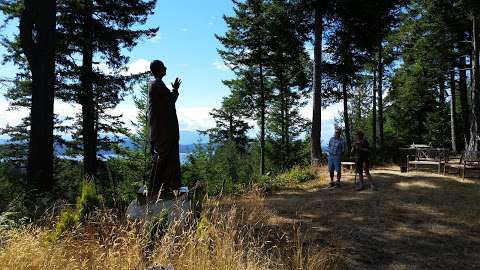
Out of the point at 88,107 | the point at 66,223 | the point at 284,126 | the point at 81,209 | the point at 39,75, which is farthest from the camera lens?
the point at 284,126

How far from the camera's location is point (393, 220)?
30.2 ft

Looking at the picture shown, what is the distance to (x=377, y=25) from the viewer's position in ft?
59.5

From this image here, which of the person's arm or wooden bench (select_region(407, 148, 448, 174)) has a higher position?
the person's arm

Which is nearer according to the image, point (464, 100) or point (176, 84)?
point (176, 84)

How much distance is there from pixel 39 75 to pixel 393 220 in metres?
10.2

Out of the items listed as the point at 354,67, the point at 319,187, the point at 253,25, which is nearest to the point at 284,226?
the point at 319,187

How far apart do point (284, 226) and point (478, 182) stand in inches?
334

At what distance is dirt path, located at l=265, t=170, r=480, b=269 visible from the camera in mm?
6891

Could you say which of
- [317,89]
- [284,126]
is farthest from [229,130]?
[317,89]

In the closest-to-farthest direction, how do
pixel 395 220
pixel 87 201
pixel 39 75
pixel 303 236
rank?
pixel 87 201, pixel 303 236, pixel 395 220, pixel 39 75

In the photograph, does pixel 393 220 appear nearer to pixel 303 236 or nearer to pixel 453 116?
pixel 303 236

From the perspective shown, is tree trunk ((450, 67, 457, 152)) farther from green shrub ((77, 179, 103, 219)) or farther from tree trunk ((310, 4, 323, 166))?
green shrub ((77, 179, 103, 219))

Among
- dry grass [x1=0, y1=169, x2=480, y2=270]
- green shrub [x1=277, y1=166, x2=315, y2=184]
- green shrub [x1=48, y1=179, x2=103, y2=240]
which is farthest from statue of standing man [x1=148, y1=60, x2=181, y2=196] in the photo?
green shrub [x1=277, y1=166, x2=315, y2=184]

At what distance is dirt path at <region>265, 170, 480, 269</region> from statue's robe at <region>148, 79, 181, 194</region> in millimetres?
2686
